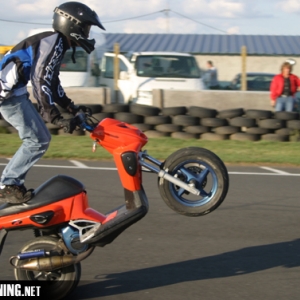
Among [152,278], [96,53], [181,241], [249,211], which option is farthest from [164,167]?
[96,53]

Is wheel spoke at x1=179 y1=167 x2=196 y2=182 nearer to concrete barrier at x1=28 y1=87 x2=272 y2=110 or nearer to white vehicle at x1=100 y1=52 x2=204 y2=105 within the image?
concrete barrier at x1=28 y1=87 x2=272 y2=110

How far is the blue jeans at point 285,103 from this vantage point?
1196cm

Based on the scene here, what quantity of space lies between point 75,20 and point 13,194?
1.25 meters

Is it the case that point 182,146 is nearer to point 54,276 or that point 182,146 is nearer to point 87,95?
point 87,95

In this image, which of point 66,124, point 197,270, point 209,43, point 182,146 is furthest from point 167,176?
point 209,43

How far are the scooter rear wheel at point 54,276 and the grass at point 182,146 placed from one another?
5.73 metres

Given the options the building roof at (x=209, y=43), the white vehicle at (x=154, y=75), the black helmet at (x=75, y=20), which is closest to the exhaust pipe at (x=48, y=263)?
the black helmet at (x=75, y=20)

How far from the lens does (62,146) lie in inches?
430

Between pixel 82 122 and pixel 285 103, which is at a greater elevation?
pixel 82 122

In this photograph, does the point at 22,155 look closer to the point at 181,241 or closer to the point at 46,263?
the point at 46,263

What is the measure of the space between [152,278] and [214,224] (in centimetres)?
162

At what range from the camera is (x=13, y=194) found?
13.9 ft

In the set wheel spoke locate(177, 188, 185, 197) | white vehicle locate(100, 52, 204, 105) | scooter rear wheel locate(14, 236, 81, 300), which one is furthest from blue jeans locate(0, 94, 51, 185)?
white vehicle locate(100, 52, 204, 105)

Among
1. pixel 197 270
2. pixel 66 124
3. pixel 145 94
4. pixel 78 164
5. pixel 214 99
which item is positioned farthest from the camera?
pixel 145 94
